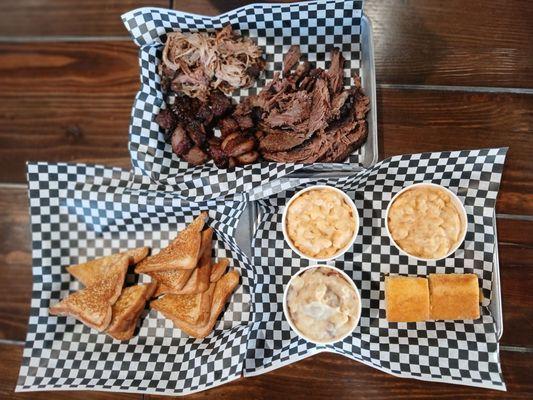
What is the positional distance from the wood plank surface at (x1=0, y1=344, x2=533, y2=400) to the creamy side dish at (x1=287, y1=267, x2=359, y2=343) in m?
0.36

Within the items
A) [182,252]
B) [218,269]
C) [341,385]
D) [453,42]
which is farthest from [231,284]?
[453,42]

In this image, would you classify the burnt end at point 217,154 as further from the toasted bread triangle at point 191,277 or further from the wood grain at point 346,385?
the wood grain at point 346,385

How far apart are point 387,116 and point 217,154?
3.41 ft

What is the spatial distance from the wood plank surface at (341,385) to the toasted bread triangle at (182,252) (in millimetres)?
795

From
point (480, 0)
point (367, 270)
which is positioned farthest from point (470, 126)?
point (367, 270)

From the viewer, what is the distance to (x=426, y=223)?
2.59 meters

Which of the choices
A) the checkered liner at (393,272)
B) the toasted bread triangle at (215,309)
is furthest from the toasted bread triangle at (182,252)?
the checkered liner at (393,272)

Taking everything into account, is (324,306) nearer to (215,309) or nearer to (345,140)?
(215,309)

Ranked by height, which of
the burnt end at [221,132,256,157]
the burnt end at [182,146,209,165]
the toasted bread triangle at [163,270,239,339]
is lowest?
the toasted bread triangle at [163,270,239,339]

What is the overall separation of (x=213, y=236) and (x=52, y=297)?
41.7 inches

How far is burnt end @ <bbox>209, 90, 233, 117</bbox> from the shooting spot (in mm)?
2908

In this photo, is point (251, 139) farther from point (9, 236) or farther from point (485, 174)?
point (9, 236)

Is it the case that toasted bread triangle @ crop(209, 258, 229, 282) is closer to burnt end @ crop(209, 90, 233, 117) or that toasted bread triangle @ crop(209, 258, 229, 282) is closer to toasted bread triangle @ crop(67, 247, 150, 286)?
toasted bread triangle @ crop(67, 247, 150, 286)

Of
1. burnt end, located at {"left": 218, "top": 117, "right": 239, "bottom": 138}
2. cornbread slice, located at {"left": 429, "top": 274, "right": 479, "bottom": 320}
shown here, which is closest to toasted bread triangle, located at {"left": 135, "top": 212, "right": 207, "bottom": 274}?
burnt end, located at {"left": 218, "top": 117, "right": 239, "bottom": 138}
